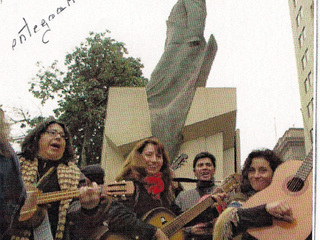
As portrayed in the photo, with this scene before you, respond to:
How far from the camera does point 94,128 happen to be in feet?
18.2

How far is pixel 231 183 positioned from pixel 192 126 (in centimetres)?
190

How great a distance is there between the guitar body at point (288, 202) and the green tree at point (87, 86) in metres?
2.49

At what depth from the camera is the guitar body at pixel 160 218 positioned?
266 centimetres

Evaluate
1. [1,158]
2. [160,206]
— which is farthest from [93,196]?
[1,158]

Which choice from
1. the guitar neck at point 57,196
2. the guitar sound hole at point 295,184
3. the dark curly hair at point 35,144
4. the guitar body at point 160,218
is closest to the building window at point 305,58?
the guitar sound hole at point 295,184

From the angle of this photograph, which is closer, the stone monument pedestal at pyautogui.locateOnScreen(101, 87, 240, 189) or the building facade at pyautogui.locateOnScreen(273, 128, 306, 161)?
the building facade at pyautogui.locateOnScreen(273, 128, 306, 161)

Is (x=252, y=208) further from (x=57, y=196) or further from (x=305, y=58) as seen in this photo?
(x=305, y=58)

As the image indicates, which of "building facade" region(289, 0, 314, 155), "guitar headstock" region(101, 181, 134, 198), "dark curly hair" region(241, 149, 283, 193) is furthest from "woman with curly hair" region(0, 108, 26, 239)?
"building facade" region(289, 0, 314, 155)

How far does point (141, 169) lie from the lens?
297 cm

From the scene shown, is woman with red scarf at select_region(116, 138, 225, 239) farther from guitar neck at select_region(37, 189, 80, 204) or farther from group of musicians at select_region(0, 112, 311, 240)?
guitar neck at select_region(37, 189, 80, 204)

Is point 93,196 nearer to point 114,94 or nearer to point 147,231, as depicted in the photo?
point 147,231

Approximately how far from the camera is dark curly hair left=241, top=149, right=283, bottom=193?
282 cm

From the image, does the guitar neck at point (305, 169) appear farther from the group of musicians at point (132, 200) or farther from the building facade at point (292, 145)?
the building facade at point (292, 145)

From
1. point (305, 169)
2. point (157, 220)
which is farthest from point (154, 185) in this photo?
point (305, 169)
